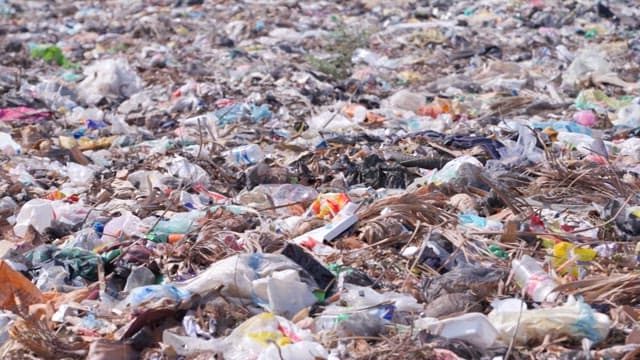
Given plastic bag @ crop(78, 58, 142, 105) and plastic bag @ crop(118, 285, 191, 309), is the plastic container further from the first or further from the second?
plastic bag @ crop(78, 58, 142, 105)

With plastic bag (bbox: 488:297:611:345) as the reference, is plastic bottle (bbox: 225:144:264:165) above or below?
below

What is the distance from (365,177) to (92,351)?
227cm

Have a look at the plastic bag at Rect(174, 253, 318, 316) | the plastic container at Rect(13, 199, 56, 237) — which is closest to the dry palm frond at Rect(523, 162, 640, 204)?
the plastic bag at Rect(174, 253, 318, 316)

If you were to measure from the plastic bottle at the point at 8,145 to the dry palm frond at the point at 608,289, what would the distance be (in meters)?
3.97

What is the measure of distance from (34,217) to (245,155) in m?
1.44

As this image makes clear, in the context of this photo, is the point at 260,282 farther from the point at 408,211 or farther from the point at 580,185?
the point at 580,185

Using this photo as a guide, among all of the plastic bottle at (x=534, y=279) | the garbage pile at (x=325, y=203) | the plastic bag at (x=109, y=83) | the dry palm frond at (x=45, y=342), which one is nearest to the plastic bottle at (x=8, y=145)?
the garbage pile at (x=325, y=203)

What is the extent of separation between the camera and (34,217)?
3.99 meters

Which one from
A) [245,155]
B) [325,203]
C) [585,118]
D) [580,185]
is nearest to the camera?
[325,203]

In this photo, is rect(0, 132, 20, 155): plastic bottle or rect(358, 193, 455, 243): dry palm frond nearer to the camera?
rect(358, 193, 455, 243): dry palm frond

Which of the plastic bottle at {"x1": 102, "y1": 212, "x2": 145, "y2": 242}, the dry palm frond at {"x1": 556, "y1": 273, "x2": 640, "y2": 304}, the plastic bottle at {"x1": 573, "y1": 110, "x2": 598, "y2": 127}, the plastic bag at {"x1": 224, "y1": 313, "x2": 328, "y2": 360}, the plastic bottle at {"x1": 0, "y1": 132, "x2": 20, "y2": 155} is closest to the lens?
the plastic bag at {"x1": 224, "y1": 313, "x2": 328, "y2": 360}

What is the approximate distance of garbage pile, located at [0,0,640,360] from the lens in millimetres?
2648

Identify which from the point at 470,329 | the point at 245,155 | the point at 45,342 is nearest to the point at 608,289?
the point at 470,329

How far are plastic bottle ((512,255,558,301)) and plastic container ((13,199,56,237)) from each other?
2.21m
